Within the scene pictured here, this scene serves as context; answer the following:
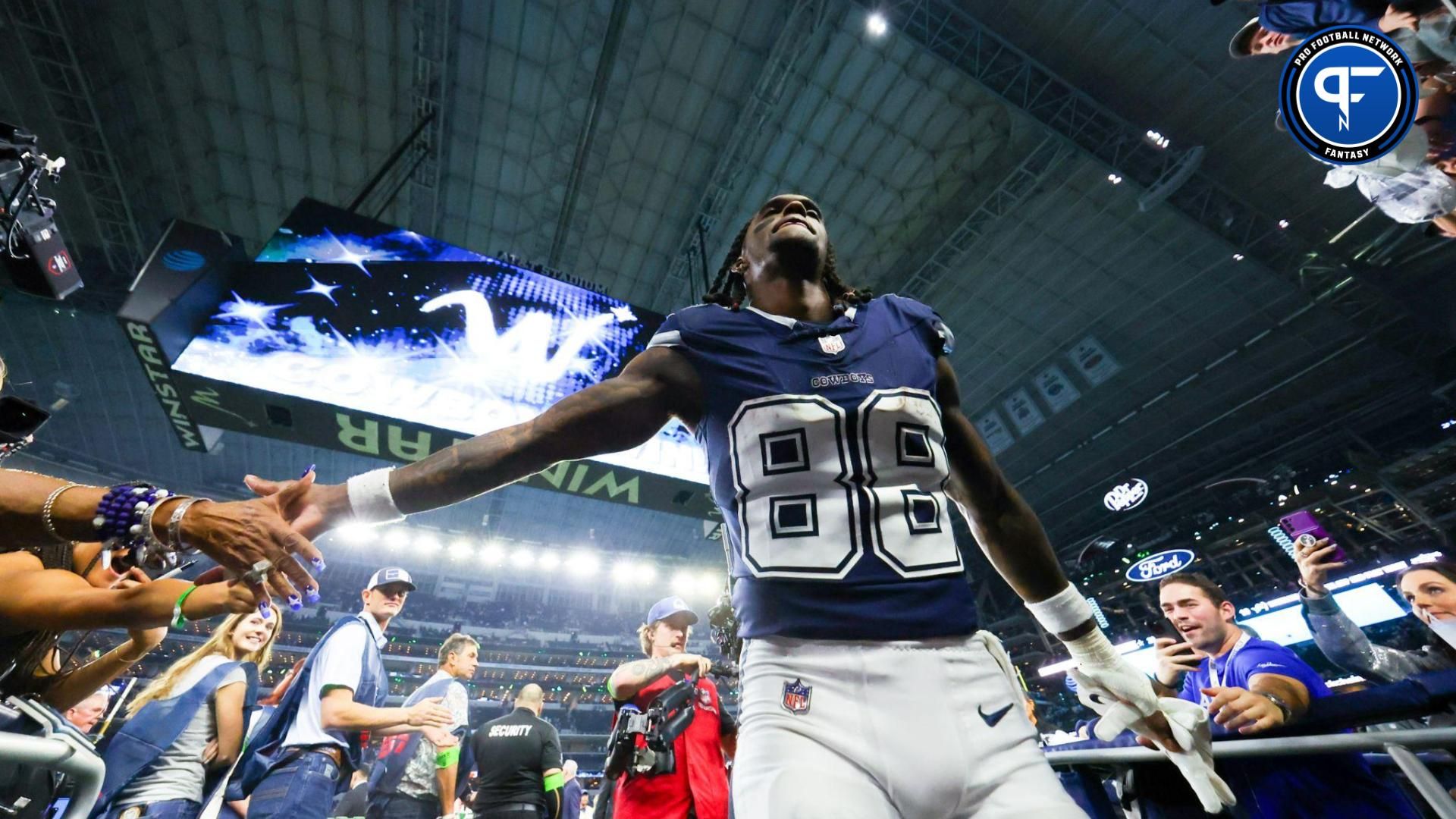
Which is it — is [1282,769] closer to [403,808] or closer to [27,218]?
[403,808]

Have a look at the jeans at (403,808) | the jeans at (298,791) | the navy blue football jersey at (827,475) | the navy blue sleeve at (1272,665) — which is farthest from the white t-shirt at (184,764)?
the navy blue sleeve at (1272,665)

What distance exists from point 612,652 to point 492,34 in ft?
95.2

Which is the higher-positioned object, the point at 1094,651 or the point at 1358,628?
the point at 1358,628

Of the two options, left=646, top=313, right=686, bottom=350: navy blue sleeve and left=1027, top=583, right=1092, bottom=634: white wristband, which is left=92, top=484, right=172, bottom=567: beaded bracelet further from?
left=1027, top=583, right=1092, bottom=634: white wristband

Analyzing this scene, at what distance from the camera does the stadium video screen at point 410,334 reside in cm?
525

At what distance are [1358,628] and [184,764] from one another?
275 inches

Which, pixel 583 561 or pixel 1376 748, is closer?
pixel 1376 748

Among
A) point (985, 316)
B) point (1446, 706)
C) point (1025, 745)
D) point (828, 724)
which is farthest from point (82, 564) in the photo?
point (985, 316)

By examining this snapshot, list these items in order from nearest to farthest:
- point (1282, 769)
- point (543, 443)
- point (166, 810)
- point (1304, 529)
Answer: point (543, 443)
point (1282, 769)
point (166, 810)
point (1304, 529)

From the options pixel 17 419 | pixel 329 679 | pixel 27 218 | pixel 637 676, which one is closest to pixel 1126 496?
pixel 637 676

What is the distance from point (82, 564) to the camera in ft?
7.49

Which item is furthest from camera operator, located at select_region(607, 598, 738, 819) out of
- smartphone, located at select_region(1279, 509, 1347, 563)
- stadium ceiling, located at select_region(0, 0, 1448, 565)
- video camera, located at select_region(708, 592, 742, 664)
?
stadium ceiling, located at select_region(0, 0, 1448, 565)

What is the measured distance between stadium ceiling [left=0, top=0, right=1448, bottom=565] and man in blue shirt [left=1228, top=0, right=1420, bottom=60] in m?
5.06

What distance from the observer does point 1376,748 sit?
1624 millimetres
